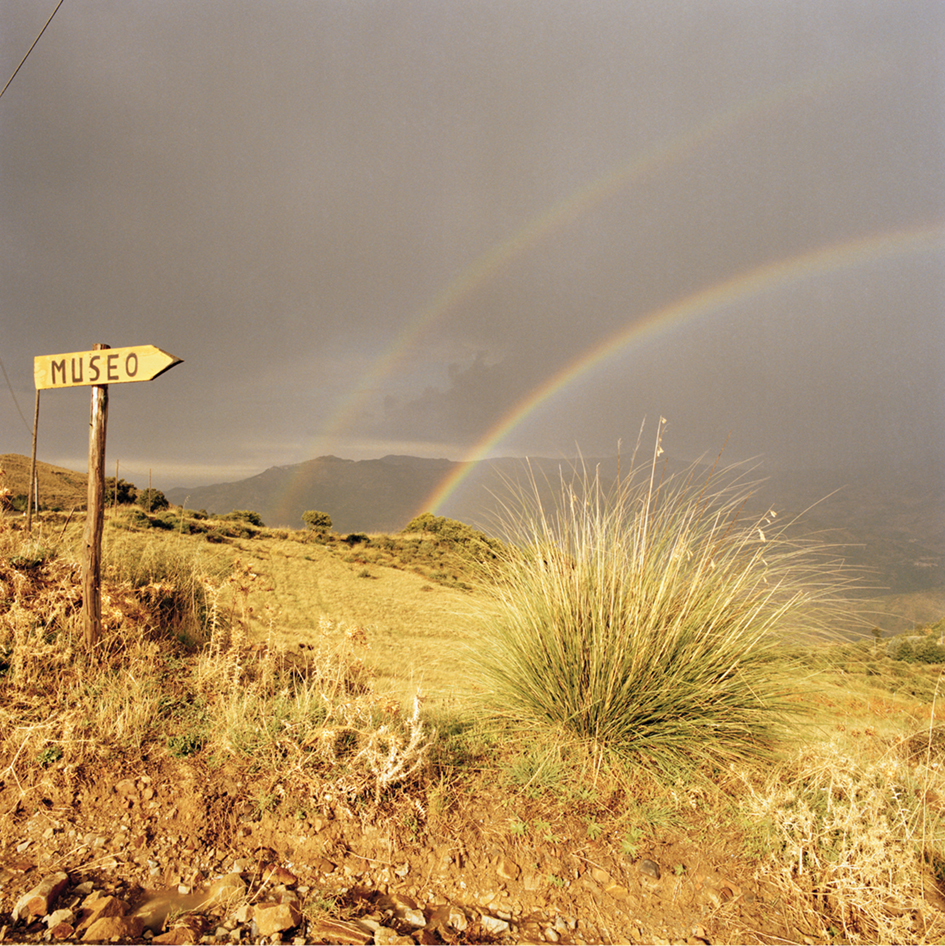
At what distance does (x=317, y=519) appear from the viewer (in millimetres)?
23719

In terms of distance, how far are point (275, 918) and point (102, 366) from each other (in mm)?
3779

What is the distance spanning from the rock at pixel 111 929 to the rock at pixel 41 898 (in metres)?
0.26

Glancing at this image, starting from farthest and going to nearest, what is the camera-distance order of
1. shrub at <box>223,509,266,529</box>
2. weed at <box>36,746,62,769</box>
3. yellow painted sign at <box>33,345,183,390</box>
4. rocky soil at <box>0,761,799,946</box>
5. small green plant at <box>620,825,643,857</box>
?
shrub at <box>223,509,266,529</box> < yellow painted sign at <box>33,345,183,390</box> < weed at <box>36,746,62,769</box> < small green plant at <box>620,825,643,857</box> < rocky soil at <box>0,761,799,946</box>

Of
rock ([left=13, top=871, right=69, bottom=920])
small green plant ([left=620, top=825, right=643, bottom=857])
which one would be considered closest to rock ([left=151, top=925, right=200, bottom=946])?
rock ([left=13, top=871, right=69, bottom=920])

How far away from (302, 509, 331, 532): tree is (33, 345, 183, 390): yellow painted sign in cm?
1874

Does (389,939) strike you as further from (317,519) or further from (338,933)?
(317,519)

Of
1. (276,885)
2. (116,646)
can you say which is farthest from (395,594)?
(276,885)

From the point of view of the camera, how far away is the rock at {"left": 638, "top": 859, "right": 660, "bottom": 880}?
2.52 meters

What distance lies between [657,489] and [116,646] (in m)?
4.20

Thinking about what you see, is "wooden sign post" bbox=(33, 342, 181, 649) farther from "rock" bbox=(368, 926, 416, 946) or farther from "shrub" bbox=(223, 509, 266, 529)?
"shrub" bbox=(223, 509, 266, 529)

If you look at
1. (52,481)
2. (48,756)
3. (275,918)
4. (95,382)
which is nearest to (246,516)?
(52,481)

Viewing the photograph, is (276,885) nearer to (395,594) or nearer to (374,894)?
(374,894)

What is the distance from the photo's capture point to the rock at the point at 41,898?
86.4 inches

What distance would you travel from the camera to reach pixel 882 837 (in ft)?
8.38
